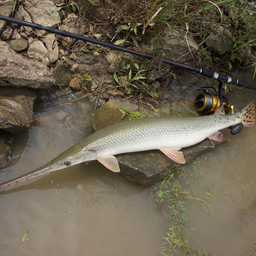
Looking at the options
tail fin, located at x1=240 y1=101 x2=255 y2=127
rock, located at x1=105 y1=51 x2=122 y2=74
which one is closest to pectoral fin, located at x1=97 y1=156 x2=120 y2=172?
rock, located at x1=105 y1=51 x2=122 y2=74

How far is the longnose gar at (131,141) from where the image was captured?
3.37m

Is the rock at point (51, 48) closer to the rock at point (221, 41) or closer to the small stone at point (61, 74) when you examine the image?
the small stone at point (61, 74)

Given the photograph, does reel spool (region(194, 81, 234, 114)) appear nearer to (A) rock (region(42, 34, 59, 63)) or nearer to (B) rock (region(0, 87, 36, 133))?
(A) rock (region(42, 34, 59, 63))

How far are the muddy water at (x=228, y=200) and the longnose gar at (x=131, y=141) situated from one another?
870mm

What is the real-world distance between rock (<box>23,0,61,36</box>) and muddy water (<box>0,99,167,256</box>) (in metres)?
1.99

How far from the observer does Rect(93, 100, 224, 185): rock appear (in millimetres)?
3482

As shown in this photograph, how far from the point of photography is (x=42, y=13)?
411cm

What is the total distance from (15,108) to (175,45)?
3.45m

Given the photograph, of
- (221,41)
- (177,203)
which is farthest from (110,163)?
(221,41)

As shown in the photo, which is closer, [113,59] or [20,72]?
[20,72]

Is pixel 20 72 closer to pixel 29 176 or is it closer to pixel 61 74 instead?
pixel 61 74

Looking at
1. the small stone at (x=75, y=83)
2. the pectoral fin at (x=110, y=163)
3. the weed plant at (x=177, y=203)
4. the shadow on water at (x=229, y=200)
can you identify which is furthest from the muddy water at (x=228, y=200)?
the small stone at (x=75, y=83)

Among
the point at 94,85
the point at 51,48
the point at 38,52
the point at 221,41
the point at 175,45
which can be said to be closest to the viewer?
the point at 38,52

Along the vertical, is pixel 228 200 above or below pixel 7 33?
below
